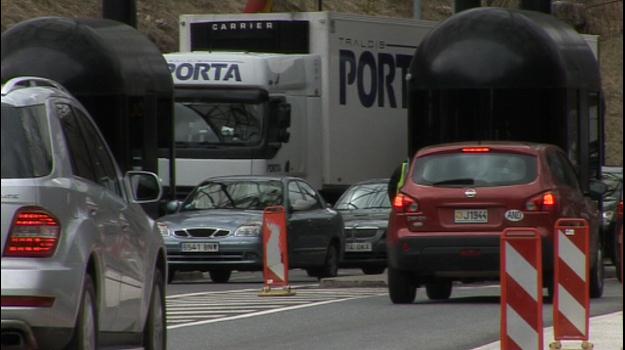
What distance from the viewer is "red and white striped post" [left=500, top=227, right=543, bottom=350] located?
12.7 meters

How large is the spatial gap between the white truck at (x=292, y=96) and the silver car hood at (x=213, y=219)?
435cm

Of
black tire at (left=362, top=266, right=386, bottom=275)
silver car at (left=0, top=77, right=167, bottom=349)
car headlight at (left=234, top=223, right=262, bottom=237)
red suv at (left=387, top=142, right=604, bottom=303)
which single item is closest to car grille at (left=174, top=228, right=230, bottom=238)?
car headlight at (left=234, top=223, right=262, bottom=237)

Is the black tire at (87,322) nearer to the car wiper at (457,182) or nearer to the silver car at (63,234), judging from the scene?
the silver car at (63,234)

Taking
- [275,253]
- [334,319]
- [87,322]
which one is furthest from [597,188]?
[87,322]

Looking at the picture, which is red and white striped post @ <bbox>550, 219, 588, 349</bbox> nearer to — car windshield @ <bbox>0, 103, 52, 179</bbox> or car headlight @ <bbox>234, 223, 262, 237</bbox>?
car windshield @ <bbox>0, 103, 52, 179</bbox>

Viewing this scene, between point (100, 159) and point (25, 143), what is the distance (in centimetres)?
167

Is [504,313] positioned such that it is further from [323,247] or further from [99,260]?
[323,247]

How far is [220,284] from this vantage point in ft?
88.7

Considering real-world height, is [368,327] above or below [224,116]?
below

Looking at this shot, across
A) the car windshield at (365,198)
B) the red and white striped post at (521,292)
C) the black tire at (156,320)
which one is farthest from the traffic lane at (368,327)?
the car windshield at (365,198)

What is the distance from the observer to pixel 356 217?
99.2 feet

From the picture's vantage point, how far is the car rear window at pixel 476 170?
20484 millimetres

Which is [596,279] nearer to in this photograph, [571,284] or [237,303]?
[237,303]

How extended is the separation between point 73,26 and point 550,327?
10514 millimetres
